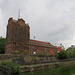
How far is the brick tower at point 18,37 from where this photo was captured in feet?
87.3

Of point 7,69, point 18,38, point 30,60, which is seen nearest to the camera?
point 7,69

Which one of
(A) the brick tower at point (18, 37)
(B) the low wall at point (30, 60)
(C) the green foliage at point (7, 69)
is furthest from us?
(A) the brick tower at point (18, 37)

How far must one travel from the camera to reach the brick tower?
26.6m

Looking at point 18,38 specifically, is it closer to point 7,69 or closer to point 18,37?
point 18,37

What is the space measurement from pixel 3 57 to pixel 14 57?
2.48 m

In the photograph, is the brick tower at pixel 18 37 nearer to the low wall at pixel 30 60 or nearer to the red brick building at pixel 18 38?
the red brick building at pixel 18 38

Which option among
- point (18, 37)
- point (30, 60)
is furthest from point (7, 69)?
point (18, 37)

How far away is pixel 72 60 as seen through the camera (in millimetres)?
38781

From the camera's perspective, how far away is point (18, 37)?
27.5m

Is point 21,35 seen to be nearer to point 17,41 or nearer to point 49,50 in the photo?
point 17,41

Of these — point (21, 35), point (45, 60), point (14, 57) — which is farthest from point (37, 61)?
point (21, 35)

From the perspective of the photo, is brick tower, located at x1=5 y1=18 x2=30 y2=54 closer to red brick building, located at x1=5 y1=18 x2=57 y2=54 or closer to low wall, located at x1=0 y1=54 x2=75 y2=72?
red brick building, located at x1=5 y1=18 x2=57 y2=54

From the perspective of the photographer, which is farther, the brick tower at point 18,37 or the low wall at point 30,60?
the brick tower at point 18,37

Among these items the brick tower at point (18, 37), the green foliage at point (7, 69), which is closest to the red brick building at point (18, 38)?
the brick tower at point (18, 37)
